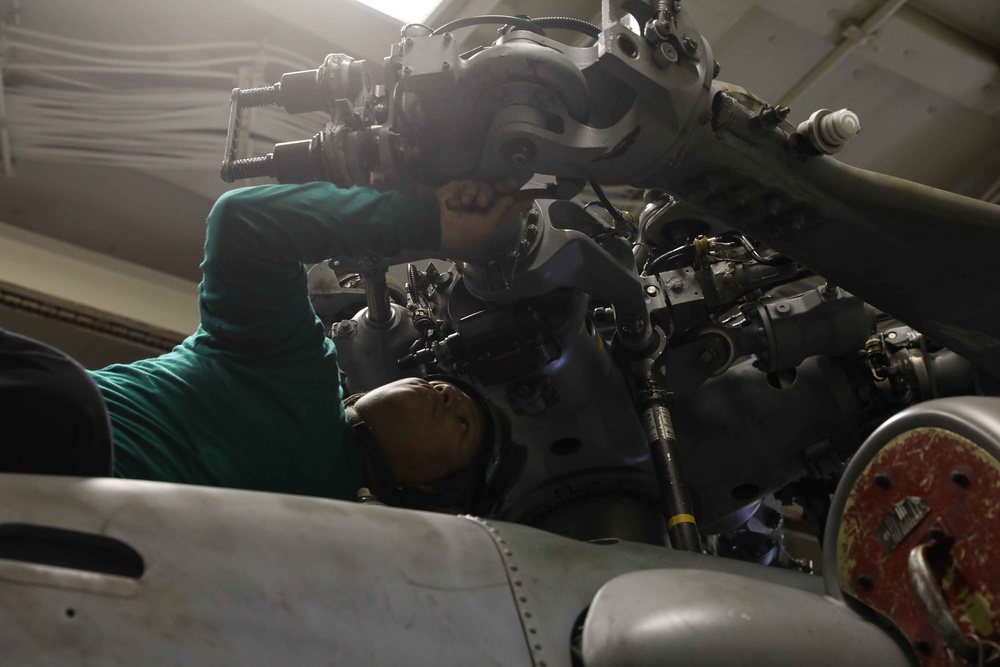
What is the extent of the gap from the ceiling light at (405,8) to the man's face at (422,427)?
1.14 m

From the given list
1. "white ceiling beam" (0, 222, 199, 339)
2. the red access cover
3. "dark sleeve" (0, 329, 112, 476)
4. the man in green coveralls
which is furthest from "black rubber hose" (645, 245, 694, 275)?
"white ceiling beam" (0, 222, 199, 339)

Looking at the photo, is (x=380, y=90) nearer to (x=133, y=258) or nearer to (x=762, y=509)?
(x=762, y=509)

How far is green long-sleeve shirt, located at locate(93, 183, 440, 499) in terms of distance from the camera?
1419 millimetres

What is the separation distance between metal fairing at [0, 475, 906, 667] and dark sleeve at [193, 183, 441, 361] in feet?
1.53

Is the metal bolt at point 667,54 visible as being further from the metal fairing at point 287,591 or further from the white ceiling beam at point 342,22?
the white ceiling beam at point 342,22

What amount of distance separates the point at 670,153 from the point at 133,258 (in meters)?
2.62

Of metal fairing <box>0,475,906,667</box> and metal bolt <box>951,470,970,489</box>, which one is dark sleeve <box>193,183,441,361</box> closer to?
metal fairing <box>0,475,906,667</box>

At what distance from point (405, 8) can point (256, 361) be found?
1377 mm

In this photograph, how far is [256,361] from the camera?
157 centimetres

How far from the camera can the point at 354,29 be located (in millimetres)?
2648

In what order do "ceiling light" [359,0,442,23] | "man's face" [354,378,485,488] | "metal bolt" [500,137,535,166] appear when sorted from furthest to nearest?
"ceiling light" [359,0,442,23] < "man's face" [354,378,485,488] < "metal bolt" [500,137,535,166]

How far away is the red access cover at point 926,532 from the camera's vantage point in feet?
3.01

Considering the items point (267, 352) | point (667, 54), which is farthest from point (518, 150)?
point (267, 352)

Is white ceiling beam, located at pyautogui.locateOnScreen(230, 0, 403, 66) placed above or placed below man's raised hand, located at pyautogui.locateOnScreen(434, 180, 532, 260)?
above
